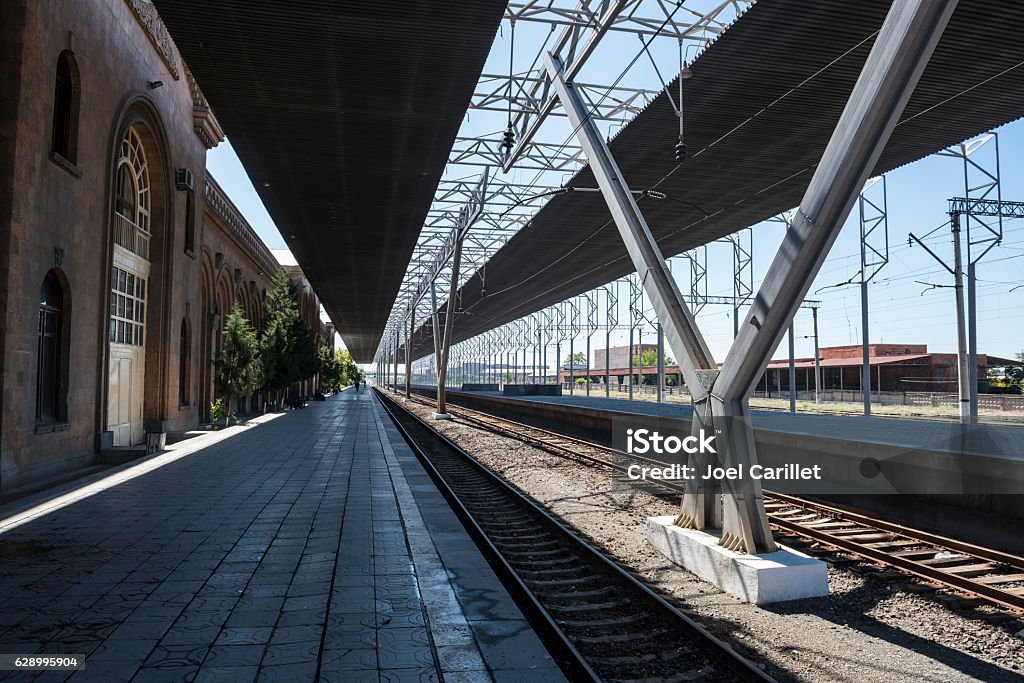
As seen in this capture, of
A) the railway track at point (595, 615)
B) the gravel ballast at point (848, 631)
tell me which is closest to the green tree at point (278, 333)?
the railway track at point (595, 615)

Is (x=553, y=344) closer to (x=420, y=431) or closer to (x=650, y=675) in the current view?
(x=420, y=431)

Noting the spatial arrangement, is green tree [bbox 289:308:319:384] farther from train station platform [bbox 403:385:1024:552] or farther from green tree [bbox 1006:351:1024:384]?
green tree [bbox 1006:351:1024:384]

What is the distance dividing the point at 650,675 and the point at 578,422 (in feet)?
73.1

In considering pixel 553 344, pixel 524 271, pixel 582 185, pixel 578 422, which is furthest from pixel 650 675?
pixel 553 344

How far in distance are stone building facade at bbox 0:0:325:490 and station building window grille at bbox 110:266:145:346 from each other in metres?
0.05

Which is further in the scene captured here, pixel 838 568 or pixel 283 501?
pixel 283 501

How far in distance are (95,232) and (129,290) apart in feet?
12.8

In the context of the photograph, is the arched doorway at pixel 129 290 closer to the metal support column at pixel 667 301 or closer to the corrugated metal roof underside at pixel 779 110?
the metal support column at pixel 667 301

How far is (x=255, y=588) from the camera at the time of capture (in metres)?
6.04

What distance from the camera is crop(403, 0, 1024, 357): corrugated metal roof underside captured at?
1134 cm

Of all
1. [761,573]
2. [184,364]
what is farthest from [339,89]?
[184,364]

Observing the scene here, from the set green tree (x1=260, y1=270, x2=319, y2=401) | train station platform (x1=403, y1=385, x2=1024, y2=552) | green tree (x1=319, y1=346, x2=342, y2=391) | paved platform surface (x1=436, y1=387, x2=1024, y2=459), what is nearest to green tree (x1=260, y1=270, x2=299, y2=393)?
green tree (x1=260, y1=270, x2=319, y2=401)

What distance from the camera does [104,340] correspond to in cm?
1531
